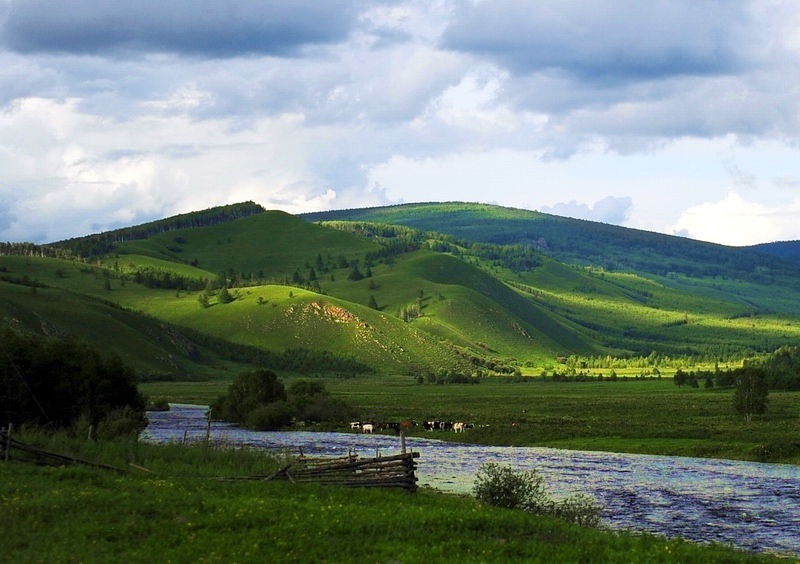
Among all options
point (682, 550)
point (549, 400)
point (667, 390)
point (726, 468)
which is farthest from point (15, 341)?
point (667, 390)

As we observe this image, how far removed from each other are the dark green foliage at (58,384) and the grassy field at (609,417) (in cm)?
2991

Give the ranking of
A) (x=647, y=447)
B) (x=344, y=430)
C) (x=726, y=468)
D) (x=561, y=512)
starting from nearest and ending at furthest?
(x=561, y=512) < (x=726, y=468) < (x=647, y=447) < (x=344, y=430)

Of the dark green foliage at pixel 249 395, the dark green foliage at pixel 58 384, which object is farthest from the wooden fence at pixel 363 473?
the dark green foliage at pixel 249 395

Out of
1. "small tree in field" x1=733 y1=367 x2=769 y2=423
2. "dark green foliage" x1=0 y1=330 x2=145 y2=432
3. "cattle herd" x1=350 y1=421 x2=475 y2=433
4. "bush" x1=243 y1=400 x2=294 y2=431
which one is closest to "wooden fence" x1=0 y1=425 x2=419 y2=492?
"dark green foliage" x1=0 y1=330 x2=145 y2=432

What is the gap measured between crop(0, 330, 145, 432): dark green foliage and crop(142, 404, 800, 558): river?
669cm

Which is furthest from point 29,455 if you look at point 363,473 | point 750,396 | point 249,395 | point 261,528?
point 750,396

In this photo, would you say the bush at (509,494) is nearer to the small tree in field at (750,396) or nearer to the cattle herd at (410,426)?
the cattle herd at (410,426)

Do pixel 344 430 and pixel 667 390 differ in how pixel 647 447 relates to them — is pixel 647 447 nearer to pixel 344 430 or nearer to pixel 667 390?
pixel 344 430

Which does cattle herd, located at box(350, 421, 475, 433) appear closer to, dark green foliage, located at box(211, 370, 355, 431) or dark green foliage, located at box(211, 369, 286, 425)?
dark green foliage, located at box(211, 370, 355, 431)

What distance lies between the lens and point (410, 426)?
317 feet

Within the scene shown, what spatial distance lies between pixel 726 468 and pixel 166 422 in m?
56.1

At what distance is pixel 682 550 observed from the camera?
2769 cm

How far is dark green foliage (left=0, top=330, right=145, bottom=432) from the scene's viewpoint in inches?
2468

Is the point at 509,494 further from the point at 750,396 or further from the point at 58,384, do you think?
the point at 750,396
